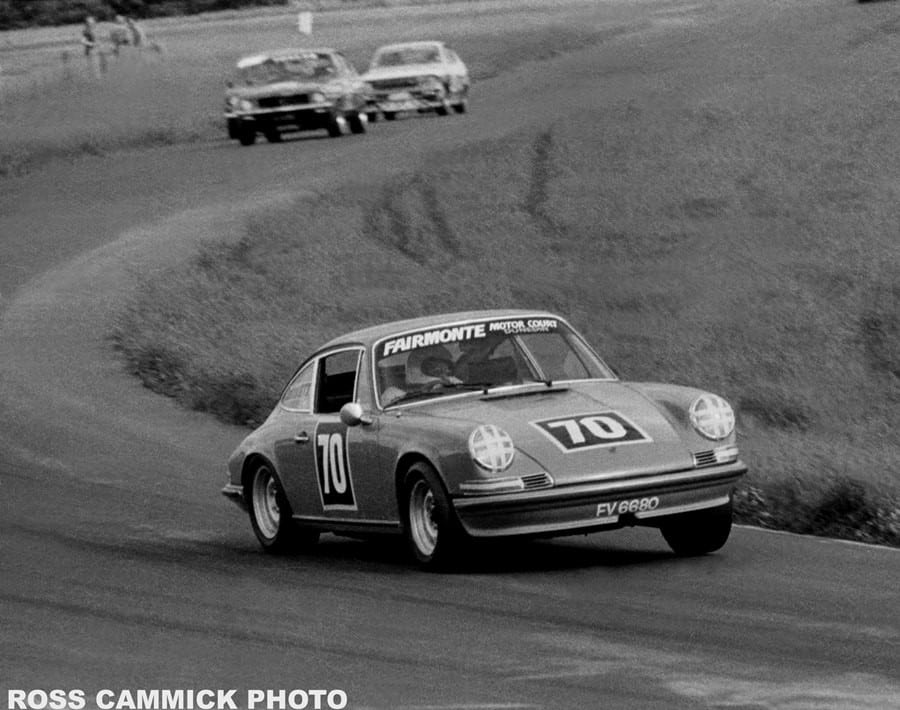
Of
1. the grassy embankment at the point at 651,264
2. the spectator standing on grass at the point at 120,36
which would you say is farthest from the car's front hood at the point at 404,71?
the spectator standing on grass at the point at 120,36

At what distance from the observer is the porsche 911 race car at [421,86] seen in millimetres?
38125

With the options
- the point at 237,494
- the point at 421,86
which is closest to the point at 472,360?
the point at 237,494

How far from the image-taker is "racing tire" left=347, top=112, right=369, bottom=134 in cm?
3622

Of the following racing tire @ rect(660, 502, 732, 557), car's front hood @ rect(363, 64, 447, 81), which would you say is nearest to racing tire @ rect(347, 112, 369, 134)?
car's front hood @ rect(363, 64, 447, 81)

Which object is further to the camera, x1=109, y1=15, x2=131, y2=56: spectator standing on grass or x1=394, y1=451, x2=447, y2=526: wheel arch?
x1=109, y1=15, x2=131, y2=56: spectator standing on grass

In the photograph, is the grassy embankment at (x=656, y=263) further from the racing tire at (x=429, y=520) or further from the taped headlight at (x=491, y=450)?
the taped headlight at (x=491, y=450)

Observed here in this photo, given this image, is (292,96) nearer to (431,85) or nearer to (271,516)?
(431,85)

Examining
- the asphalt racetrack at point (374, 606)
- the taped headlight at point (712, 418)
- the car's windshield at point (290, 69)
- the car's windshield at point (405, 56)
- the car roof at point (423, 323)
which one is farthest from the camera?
the car's windshield at point (405, 56)

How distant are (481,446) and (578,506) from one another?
1.65ft

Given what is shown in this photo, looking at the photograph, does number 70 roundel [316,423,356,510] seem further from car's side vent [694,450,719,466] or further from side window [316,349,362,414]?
car's side vent [694,450,719,466]

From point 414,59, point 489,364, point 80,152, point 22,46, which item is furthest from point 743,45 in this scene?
point 489,364

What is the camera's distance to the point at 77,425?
17.0m

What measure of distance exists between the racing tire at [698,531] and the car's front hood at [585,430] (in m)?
0.42

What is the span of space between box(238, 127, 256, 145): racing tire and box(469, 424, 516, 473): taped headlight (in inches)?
1059
